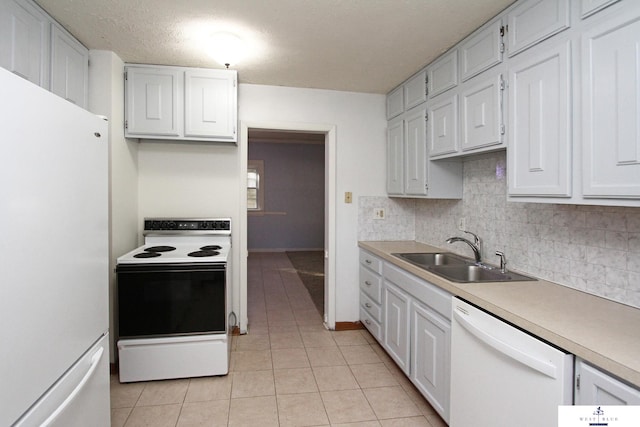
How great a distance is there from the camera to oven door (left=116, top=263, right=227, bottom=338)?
2.38 metres

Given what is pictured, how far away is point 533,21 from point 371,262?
208cm

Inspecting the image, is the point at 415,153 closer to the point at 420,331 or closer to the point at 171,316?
the point at 420,331

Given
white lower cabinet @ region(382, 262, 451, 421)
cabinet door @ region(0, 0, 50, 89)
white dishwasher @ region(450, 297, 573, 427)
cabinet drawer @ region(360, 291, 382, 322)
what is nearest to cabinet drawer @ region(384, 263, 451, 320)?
white lower cabinet @ region(382, 262, 451, 421)

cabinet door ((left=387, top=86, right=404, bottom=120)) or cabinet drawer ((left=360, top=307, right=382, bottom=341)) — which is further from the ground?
cabinet door ((left=387, top=86, right=404, bottom=120))

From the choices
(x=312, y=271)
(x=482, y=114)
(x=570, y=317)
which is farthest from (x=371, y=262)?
(x=312, y=271)

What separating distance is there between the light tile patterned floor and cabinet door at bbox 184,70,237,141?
6.07 ft

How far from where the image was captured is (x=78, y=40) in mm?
2340

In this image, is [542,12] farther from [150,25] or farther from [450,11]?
[150,25]

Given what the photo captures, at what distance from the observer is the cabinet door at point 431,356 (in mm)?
1895

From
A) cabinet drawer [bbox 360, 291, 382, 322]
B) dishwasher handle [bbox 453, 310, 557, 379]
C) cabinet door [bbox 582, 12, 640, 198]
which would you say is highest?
cabinet door [bbox 582, 12, 640, 198]

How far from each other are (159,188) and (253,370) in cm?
176

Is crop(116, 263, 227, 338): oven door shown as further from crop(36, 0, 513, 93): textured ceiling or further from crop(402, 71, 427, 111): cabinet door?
crop(402, 71, 427, 111): cabinet door

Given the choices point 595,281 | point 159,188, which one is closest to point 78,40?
point 159,188

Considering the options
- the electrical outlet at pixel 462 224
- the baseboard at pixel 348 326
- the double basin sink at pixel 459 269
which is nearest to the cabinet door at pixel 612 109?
the double basin sink at pixel 459 269
